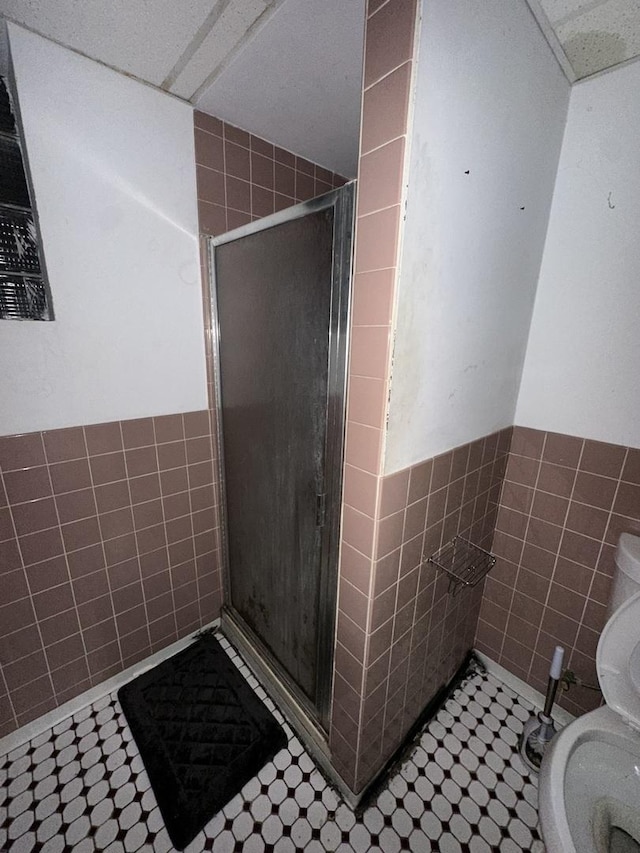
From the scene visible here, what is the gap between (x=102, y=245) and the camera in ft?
3.80

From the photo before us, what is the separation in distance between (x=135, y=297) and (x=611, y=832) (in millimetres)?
2179

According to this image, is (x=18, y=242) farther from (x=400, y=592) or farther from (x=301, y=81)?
(x=400, y=592)

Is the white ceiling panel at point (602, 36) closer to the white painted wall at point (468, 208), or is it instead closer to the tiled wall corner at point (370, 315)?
the white painted wall at point (468, 208)

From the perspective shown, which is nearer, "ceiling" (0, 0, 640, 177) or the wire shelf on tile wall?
"ceiling" (0, 0, 640, 177)

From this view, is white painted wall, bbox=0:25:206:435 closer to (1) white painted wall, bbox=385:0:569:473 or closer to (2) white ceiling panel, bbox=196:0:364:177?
(2) white ceiling panel, bbox=196:0:364:177

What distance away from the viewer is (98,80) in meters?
1.07

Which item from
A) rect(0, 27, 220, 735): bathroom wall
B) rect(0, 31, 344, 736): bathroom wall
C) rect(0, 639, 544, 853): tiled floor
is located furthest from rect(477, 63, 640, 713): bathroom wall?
rect(0, 27, 220, 735): bathroom wall

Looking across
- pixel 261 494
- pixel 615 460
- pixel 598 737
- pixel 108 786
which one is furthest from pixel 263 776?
pixel 615 460

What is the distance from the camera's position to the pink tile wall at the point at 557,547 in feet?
3.90

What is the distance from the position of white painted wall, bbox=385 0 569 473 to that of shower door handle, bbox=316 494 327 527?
0.97 ft

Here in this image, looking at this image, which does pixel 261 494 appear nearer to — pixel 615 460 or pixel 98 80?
pixel 615 460

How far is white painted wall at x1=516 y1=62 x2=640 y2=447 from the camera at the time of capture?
40.9 inches

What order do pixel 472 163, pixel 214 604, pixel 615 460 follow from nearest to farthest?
1. pixel 472 163
2. pixel 615 460
3. pixel 214 604

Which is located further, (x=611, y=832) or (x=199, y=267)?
(x=199, y=267)
